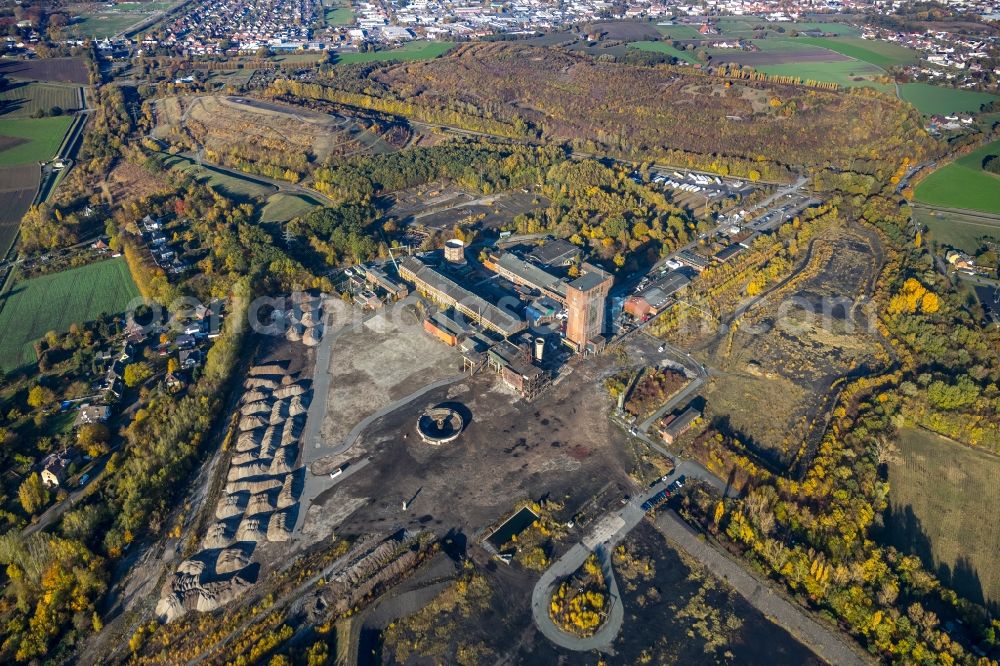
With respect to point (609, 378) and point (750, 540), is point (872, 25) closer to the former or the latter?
point (609, 378)

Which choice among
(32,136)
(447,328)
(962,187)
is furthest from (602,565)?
(32,136)

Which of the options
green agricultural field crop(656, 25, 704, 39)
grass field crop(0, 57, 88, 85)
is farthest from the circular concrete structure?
green agricultural field crop(656, 25, 704, 39)

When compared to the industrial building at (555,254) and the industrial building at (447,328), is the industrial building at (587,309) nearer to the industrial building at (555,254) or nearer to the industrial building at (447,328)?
the industrial building at (447,328)

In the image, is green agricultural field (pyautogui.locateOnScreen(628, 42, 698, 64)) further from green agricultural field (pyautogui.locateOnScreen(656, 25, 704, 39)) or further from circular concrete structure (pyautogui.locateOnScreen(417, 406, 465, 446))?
circular concrete structure (pyautogui.locateOnScreen(417, 406, 465, 446))

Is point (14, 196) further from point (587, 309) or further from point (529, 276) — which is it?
point (587, 309)

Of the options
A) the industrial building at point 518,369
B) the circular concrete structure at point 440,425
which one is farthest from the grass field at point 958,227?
the circular concrete structure at point 440,425

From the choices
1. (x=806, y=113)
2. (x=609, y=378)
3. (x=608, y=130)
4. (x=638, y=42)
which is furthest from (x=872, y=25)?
(x=609, y=378)
